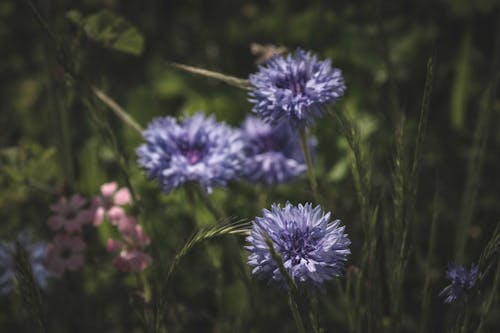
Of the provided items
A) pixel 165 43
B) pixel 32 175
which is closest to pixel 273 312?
pixel 32 175

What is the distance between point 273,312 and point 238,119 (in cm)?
52

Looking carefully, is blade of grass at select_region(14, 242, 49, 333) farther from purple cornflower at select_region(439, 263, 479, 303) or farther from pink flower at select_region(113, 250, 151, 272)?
purple cornflower at select_region(439, 263, 479, 303)

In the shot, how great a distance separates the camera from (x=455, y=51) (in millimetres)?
1496

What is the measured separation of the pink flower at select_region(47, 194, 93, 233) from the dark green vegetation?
2.2 inches

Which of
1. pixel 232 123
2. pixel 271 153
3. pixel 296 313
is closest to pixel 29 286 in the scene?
pixel 296 313

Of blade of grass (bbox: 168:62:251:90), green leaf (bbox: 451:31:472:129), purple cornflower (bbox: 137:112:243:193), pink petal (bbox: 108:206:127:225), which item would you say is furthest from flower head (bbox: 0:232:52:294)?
green leaf (bbox: 451:31:472:129)

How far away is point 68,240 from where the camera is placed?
0.94m

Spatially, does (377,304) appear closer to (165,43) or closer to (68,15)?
(68,15)

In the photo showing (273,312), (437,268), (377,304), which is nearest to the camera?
(377,304)

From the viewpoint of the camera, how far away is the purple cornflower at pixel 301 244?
22.1 inches

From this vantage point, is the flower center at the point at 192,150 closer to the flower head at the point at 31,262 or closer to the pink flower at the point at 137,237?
the pink flower at the point at 137,237

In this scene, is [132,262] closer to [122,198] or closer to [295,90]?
[122,198]

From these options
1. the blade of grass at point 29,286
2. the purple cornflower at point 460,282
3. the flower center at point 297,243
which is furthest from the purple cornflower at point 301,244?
the blade of grass at point 29,286

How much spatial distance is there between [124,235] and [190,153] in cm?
19
